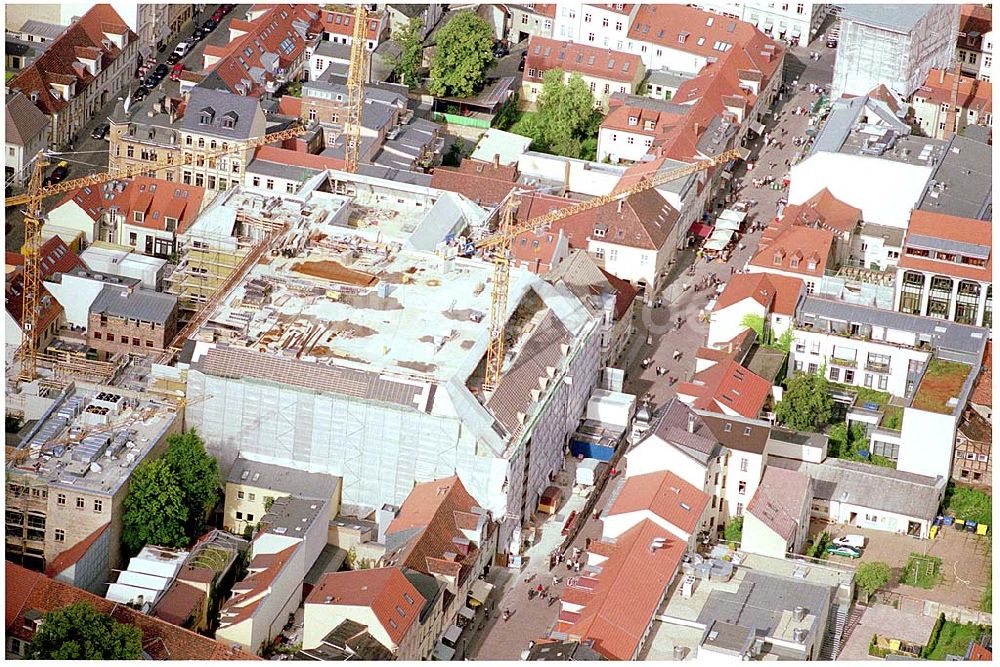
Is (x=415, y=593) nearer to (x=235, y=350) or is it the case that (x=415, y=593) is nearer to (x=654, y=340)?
(x=235, y=350)

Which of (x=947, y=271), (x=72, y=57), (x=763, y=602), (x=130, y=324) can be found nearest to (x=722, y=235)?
(x=947, y=271)

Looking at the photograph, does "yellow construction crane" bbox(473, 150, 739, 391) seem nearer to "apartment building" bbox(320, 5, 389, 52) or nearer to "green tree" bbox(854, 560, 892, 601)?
"green tree" bbox(854, 560, 892, 601)

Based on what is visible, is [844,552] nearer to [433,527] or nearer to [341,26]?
[433,527]

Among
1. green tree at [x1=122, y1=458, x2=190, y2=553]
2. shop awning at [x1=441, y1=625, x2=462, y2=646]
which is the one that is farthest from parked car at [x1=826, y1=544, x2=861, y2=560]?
green tree at [x1=122, y1=458, x2=190, y2=553]

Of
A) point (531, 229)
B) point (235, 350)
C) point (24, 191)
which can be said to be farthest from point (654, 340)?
point (24, 191)

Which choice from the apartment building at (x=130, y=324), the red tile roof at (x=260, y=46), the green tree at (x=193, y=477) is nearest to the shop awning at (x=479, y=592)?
the green tree at (x=193, y=477)

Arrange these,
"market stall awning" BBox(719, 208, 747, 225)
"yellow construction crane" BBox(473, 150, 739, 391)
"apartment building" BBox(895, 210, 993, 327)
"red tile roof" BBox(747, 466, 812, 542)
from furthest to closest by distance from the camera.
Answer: "market stall awning" BBox(719, 208, 747, 225), "apartment building" BBox(895, 210, 993, 327), "yellow construction crane" BBox(473, 150, 739, 391), "red tile roof" BBox(747, 466, 812, 542)

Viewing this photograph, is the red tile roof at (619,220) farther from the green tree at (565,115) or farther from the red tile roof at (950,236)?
the red tile roof at (950,236)
